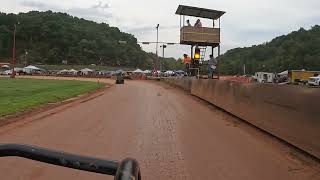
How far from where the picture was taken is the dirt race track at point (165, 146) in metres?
8.78

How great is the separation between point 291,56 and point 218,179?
198ft

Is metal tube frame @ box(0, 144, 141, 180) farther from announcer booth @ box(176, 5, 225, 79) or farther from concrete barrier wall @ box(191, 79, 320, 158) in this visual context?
announcer booth @ box(176, 5, 225, 79)

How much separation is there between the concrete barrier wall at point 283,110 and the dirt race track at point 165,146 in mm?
301

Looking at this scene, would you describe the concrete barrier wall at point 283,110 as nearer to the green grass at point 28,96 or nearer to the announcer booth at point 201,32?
the green grass at point 28,96

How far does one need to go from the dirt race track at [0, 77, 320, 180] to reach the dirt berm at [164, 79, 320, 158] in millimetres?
292

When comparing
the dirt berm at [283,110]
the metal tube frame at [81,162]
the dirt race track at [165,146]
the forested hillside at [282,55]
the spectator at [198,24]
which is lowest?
the dirt race track at [165,146]

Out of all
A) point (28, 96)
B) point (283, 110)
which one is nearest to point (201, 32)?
point (28, 96)

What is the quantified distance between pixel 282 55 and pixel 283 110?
6070cm

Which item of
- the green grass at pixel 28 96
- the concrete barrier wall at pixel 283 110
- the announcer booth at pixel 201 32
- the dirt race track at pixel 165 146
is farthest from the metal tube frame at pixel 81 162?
the announcer booth at pixel 201 32

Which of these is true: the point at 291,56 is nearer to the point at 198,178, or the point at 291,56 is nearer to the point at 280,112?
the point at 280,112

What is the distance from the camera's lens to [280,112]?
43.3 feet

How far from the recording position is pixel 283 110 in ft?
42.5

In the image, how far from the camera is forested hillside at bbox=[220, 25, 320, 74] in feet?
196

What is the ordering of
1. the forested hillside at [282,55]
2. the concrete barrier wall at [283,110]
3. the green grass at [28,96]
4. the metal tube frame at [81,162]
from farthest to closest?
the forested hillside at [282,55]
the green grass at [28,96]
the concrete barrier wall at [283,110]
the metal tube frame at [81,162]
